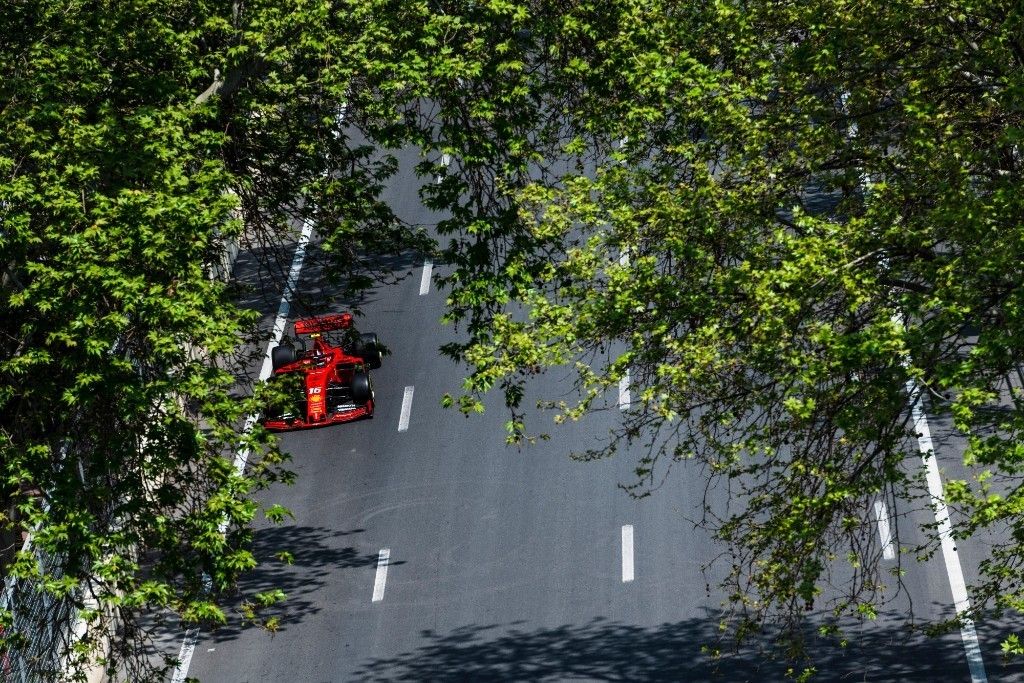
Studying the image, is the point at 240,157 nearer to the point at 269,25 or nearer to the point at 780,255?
the point at 269,25

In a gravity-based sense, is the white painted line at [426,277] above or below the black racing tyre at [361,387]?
above

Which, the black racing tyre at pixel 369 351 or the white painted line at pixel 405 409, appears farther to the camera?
the black racing tyre at pixel 369 351

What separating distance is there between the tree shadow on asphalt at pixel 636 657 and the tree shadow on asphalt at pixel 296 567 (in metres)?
2.01

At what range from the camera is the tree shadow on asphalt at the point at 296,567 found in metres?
21.7

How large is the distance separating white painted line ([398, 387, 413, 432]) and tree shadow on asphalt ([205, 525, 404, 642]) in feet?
10.2

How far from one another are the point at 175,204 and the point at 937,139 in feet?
22.2

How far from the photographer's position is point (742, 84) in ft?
54.2

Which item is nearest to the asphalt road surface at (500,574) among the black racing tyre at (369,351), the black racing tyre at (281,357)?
the black racing tyre at (369,351)

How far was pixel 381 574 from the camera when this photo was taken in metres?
22.5

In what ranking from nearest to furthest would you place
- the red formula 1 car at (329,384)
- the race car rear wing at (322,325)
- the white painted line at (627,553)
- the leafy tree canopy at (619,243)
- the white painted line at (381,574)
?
the leafy tree canopy at (619,243) < the white painted line at (627,553) < the white painted line at (381,574) < the race car rear wing at (322,325) < the red formula 1 car at (329,384)

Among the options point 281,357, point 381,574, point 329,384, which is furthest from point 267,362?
point 381,574

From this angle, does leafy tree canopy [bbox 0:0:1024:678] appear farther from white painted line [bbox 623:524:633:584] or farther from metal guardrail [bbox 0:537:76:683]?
white painted line [bbox 623:524:633:584]

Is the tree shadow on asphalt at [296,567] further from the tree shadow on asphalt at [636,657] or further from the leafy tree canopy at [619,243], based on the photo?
the leafy tree canopy at [619,243]

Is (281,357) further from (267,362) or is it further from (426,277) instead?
(426,277)
